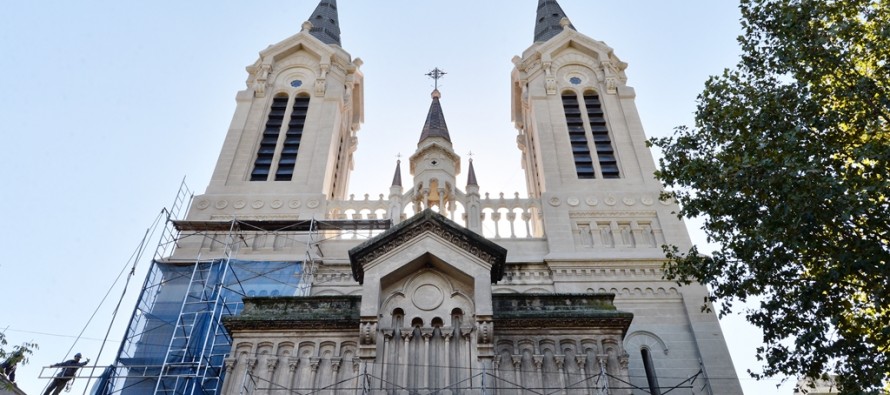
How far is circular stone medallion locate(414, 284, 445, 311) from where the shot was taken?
1438 centimetres

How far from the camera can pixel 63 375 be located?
766 inches

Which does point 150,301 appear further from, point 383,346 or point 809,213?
point 809,213

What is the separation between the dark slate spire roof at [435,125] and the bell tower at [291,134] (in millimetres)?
4374

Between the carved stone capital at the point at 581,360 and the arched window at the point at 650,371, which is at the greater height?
the arched window at the point at 650,371

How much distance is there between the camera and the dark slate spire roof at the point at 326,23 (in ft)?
143

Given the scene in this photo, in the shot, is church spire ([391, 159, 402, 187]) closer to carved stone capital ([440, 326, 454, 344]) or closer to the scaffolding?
the scaffolding

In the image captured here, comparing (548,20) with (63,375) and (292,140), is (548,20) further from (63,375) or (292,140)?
(63,375)

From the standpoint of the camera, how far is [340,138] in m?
35.9

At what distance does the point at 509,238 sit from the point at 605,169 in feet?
20.3

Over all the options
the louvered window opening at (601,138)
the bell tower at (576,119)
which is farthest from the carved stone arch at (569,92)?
the louvered window opening at (601,138)

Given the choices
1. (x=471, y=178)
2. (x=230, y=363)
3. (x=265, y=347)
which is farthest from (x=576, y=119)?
(x=230, y=363)

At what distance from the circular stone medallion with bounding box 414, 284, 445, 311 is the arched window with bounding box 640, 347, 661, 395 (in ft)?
26.1

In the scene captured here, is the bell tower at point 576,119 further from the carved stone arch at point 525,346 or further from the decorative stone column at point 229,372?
the decorative stone column at point 229,372

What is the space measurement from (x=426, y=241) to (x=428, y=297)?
1.22m
